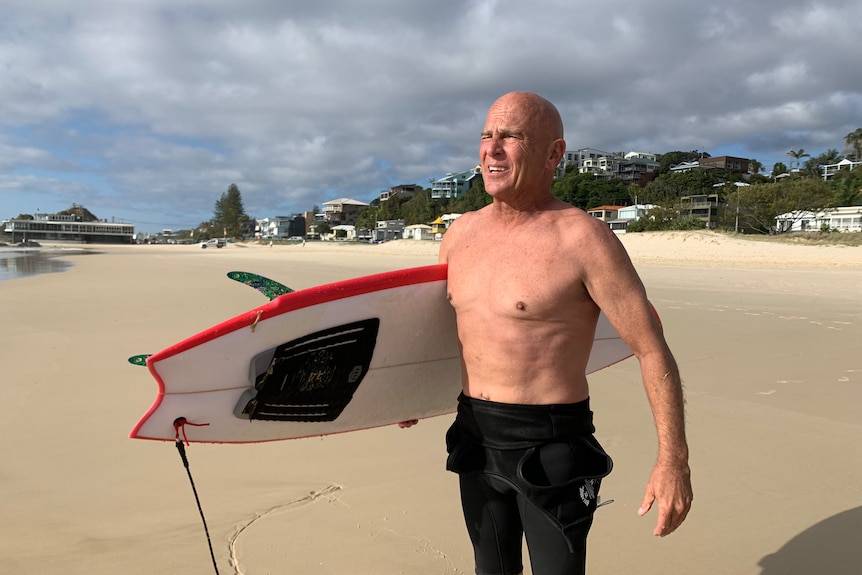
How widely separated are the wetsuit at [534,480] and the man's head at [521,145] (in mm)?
589

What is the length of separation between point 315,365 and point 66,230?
120 metres

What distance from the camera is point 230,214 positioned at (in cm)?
11650

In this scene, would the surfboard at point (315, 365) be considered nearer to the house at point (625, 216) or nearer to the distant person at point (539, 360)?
the distant person at point (539, 360)

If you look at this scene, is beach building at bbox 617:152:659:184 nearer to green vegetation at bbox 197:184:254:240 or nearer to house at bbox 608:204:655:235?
house at bbox 608:204:655:235

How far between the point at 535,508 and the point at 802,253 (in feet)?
65.0

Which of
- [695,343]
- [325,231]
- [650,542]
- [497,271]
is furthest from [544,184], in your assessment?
[325,231]

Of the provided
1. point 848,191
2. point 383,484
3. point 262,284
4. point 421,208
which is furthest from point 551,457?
point 421,208

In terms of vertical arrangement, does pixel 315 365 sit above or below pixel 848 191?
below

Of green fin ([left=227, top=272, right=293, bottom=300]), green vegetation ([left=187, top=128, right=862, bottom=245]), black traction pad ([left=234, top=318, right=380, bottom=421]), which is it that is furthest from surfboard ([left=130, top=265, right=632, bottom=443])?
green vegetation ([left=187, top=128, right=862, bottom=245])

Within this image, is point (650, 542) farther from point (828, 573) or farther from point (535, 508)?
point (535, 508)

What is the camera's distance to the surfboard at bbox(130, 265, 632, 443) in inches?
71.1

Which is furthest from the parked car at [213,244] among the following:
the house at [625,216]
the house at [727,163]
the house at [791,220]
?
the house at [727,163]

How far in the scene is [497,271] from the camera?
154cm

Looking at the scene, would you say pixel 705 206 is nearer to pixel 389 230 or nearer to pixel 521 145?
pixel 389 230
